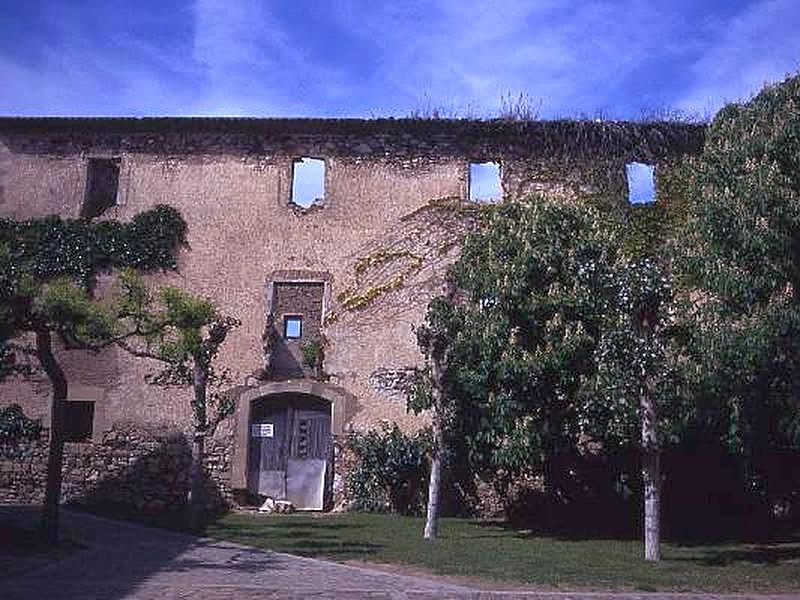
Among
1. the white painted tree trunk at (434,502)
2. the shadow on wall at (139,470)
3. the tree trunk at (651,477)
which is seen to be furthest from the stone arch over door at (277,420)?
the tree trunk at (651,477)

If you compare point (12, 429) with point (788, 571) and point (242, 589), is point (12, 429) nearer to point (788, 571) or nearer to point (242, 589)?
point (242, 589)

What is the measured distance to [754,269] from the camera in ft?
40.8

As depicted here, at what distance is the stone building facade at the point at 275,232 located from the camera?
19.4 meters

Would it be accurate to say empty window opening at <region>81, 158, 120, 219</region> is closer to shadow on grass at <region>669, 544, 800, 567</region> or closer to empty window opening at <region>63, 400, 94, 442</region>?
empty window opening at <region>63, 400, 94, 442</region>

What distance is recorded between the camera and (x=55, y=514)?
12148mm

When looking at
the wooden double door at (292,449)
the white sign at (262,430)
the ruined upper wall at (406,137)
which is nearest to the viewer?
the wooden double door at (292,449)

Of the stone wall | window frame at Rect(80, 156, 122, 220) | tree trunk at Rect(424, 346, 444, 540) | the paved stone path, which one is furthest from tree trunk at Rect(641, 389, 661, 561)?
window frame at Rect(80, 156, 122, 220)

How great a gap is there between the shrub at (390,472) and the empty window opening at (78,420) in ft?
19.5

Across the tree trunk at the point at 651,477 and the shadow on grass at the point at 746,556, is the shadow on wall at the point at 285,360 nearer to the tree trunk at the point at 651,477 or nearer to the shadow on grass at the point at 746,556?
the tree trunk at the point at 651,477

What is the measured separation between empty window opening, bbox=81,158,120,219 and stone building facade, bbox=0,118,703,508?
35 mm

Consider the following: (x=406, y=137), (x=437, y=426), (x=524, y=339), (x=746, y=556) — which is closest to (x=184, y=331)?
(x=437, y=426)

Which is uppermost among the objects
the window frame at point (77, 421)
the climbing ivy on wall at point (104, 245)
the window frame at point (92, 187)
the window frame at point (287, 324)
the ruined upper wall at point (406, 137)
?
the ruined upper wall at point (406, 137)

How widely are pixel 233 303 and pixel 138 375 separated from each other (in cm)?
259

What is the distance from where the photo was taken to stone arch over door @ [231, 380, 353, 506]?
19.4 metres
